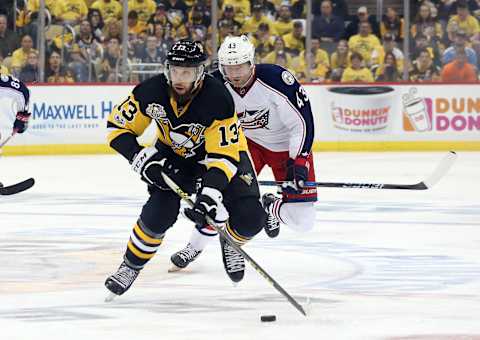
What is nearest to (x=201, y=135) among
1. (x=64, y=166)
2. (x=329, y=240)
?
(x=329, y=240)

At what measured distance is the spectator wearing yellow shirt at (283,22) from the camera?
46.4ft

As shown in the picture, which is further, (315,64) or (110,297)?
(315,64)

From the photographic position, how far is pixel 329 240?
6922 millimetres

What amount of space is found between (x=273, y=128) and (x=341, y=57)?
310 inches

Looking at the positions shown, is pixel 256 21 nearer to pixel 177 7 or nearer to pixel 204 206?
pixel 177 7

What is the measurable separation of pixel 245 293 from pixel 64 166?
23.3 feet

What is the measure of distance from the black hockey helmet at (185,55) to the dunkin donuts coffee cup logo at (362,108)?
9.31m

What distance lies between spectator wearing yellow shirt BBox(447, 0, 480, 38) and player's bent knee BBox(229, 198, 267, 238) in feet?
31.2

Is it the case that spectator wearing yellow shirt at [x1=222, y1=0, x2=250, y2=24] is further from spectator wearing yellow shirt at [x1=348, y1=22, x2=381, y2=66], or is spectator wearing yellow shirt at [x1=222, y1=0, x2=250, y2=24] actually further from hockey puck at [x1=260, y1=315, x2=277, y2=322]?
hockey puck at [x1=260, y1=315, x2=277, y2=322]

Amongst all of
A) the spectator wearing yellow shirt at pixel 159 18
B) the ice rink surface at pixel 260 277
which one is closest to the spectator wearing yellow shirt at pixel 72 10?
the spectator wearing yellow shirt at pixel 159 18

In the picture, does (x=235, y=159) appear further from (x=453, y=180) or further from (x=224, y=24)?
(x=224, y=24)

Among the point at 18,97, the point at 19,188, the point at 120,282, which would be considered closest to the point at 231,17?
the point at 18,97

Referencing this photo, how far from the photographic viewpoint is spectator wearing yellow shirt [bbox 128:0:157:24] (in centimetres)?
1357

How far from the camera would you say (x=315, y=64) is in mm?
14047
